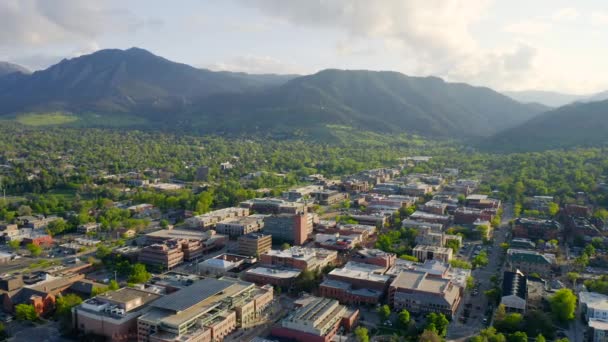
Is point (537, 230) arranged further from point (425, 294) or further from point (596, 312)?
point (425, 294)

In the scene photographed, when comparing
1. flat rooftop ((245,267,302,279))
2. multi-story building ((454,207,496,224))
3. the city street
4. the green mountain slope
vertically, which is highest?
the green mountain slope

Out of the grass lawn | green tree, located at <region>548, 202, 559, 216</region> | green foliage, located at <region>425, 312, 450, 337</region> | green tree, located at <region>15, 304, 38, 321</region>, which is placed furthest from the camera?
the grass lawn

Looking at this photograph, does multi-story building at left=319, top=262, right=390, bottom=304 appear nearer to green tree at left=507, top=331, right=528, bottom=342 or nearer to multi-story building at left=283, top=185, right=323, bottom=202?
green tree at left=507, top=331, right=528, bottom=342

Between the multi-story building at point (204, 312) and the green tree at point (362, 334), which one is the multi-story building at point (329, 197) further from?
the green tree at point (362, 334)

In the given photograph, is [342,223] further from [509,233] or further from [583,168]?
[583,168]

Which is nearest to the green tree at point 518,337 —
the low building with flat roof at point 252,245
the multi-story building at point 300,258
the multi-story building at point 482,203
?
the multi-story building at point 300,258

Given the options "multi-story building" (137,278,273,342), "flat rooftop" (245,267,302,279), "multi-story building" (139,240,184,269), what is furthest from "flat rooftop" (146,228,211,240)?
"multi-story building" (137,278,273,342)

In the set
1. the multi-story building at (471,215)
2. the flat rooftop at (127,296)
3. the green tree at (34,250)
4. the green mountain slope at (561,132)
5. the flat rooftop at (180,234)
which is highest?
the green mountain slope at (561,132)
